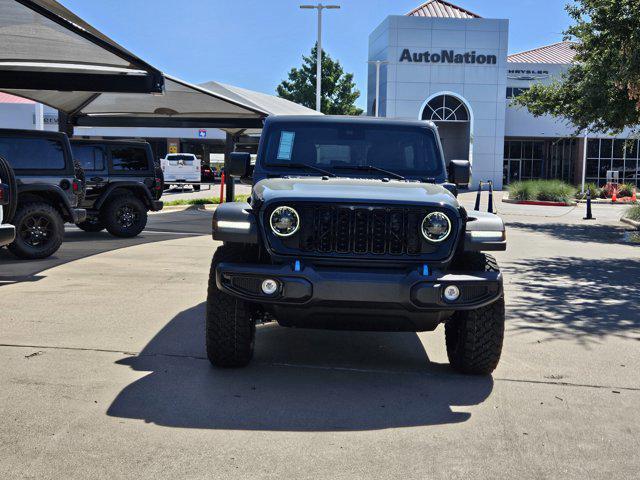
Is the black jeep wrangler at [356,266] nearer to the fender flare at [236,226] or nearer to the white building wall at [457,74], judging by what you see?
the fender flare at [236,226]

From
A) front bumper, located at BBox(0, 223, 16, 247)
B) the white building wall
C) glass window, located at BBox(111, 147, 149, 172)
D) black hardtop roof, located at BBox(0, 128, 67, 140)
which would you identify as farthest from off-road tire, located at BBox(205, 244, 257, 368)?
the white building wall

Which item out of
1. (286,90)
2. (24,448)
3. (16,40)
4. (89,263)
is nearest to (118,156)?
(16,40)

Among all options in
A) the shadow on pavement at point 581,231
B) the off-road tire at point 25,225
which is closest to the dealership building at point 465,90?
the shadow on pavement at point 581,231

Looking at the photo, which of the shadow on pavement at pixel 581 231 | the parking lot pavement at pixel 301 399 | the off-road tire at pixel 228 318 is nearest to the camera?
the parking lot pavement at pixel 301 399

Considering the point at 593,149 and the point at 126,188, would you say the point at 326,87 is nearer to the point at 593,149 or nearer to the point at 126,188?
the point at 593,149

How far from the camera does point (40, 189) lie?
36.5 ft

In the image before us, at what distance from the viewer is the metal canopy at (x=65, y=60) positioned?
11594mm

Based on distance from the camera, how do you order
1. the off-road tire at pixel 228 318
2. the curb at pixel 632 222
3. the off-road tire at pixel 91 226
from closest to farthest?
the off-road tire at pixel 228 318 → the off-road tire at pixel 91 226 → the curb at pixel 632 222

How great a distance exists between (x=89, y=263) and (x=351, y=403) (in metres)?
7.10

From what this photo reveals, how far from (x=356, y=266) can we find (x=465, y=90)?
51946 mm

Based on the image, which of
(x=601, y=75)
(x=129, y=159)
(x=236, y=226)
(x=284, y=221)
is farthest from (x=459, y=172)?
(x=601, y=75)

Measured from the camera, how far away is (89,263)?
11.0m

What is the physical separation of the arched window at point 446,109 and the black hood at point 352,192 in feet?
164

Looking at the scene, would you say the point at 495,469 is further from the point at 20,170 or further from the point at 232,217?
the point at 20,170
